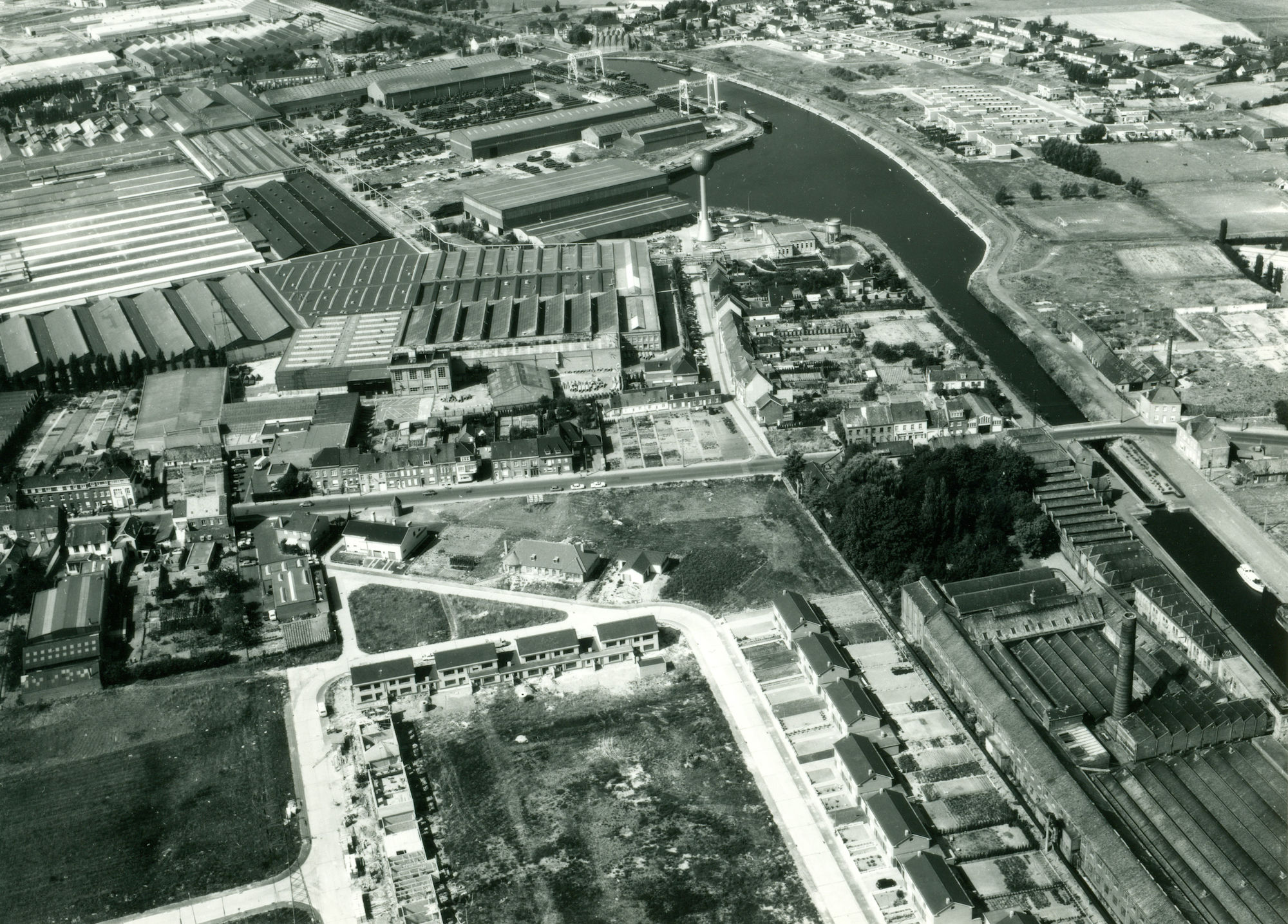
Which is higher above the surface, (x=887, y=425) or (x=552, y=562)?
(x=887, y=425)

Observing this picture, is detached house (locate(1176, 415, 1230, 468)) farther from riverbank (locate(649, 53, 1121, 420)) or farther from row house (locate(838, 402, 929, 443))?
row house (locate(838, 402, 929, 443))

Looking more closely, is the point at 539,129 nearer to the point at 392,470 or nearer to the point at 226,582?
the point at 392,470

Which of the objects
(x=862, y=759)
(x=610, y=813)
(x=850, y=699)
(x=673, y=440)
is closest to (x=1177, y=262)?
(x=673, y=440)

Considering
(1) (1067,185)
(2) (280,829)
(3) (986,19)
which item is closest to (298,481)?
(2) (280,829)

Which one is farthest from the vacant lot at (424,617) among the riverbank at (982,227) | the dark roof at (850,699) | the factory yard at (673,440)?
the riverbank at (982,227)

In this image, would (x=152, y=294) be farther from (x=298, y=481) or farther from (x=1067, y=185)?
(x=1067, y=185)
